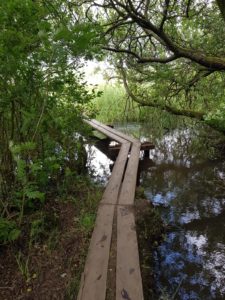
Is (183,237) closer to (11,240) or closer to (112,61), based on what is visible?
(11,240)

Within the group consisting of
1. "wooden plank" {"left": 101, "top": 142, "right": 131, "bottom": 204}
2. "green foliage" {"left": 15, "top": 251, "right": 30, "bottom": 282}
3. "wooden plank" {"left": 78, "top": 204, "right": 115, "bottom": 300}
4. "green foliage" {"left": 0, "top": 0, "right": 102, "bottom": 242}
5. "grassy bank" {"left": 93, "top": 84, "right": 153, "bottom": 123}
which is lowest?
"green foliage" {"left": 15, "top": 251, "right": 30, "bottom": 282}

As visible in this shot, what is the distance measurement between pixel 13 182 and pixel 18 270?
3.18ft

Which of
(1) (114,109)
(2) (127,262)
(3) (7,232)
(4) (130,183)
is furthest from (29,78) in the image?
(1) (114,109)

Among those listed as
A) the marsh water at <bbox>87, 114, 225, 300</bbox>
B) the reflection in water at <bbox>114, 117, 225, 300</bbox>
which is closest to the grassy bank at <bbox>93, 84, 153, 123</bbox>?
the marsh water at <bbox>87, 114, 225, 300</bbox>

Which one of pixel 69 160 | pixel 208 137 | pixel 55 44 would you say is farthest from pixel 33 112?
pixel 208 137

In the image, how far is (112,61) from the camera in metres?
8.03

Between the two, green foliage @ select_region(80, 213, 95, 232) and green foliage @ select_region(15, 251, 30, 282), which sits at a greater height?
green foliage @ select_region(80, 213, 95, 232)

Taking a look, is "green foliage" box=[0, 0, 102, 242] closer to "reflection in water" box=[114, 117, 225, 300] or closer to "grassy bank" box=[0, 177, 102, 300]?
"grassy bank" box=[0, 177, 102, 300]

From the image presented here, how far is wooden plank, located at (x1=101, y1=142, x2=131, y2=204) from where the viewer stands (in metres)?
3.12

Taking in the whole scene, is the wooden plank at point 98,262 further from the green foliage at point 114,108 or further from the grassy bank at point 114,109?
the green foliage at point 114,108

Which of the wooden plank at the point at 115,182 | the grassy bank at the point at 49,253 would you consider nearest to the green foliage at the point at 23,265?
the grassy bank at the point at 49,253

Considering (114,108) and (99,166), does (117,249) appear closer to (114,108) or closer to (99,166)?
(99,166)

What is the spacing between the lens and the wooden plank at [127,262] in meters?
1.74

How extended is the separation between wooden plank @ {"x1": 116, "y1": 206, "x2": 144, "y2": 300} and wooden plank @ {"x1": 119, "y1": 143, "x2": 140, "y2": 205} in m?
0.30
